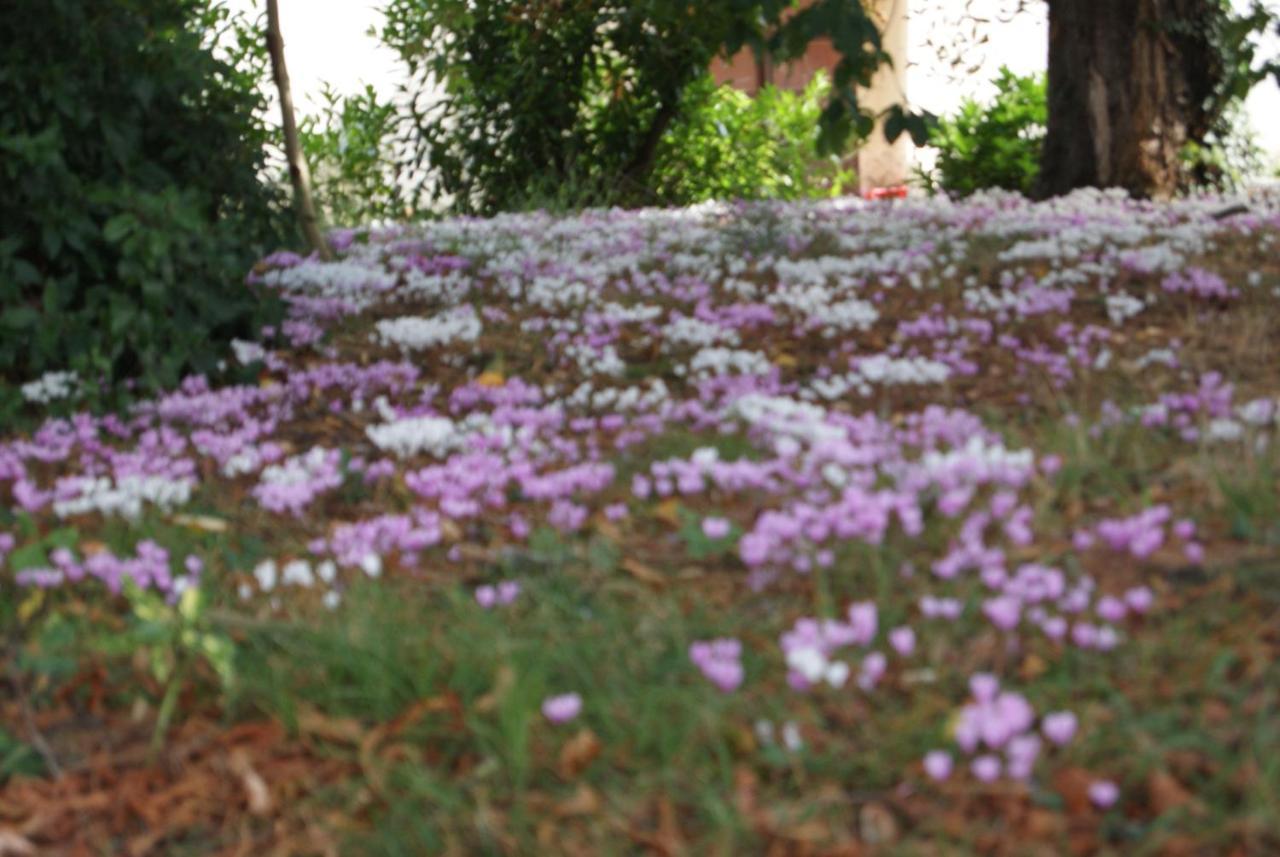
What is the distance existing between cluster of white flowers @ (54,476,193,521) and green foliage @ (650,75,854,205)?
865 cm

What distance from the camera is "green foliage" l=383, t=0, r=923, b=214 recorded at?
460 inches

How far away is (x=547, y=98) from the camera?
1184 centimetres

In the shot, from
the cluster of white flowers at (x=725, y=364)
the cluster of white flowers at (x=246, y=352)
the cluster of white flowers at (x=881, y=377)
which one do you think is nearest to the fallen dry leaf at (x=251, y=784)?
the cluster of white flowers at (x=881, y=377)

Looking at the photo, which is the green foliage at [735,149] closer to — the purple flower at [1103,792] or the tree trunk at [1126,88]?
the tree trunk at [1126,88]

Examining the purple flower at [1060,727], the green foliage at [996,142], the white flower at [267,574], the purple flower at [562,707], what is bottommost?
the purple flower at [1060,727]

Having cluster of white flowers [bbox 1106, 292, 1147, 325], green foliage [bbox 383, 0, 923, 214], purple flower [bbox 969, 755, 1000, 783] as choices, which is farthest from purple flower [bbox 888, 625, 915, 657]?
green foliage [bbox 383, 0, 923, 214]

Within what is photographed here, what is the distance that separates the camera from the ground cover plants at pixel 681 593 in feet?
8.18

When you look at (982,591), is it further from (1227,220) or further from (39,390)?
(1227,220)

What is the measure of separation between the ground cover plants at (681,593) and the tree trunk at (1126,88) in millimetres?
3773

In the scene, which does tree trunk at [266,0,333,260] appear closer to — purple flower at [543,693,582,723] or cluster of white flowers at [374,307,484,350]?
cluster of white flowers at [374,307,484,350]

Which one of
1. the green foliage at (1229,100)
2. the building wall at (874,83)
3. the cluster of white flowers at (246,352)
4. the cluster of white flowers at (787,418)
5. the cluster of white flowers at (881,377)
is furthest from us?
the building wall at (874,83)

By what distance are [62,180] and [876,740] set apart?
4280 mm

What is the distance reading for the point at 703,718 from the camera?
259 cm

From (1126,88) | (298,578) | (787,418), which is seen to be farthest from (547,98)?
(298,578)
